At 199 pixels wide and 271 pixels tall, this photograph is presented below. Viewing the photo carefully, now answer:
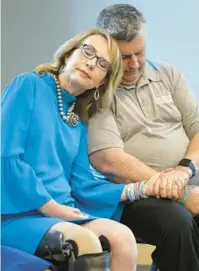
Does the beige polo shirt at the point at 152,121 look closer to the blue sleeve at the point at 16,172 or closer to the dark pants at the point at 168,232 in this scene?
the dark pants at the point at 168,232

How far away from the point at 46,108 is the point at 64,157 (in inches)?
6.5

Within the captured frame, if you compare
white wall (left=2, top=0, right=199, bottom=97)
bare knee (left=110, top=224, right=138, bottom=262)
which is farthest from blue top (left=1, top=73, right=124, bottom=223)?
white wall (left=2, top=0, right=199, bottom=97)

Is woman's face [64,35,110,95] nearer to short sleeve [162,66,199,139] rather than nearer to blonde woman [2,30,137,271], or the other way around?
blonde woman [2,30,137,271]

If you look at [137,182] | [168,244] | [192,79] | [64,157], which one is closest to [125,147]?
[137,182]

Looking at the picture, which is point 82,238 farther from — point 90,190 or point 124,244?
point 90,190

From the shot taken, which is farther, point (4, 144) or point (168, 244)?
point (168, 244)

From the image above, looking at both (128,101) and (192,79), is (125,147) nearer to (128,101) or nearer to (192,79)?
(128,101)

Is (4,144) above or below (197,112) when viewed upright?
above

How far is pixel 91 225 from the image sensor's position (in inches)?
56.3

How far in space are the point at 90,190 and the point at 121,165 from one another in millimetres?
129

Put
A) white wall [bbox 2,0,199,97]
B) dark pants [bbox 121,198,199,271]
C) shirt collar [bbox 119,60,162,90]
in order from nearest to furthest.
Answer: dark pants [bbox 121,198,199,271] → shirt collar [bbox 119,60,162,90] → white wall [bbox 2,0,199,97]

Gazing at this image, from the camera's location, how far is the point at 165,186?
1.58 meters

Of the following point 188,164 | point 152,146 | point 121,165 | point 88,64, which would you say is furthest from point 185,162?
point 88,64

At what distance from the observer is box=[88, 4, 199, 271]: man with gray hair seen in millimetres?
1519
